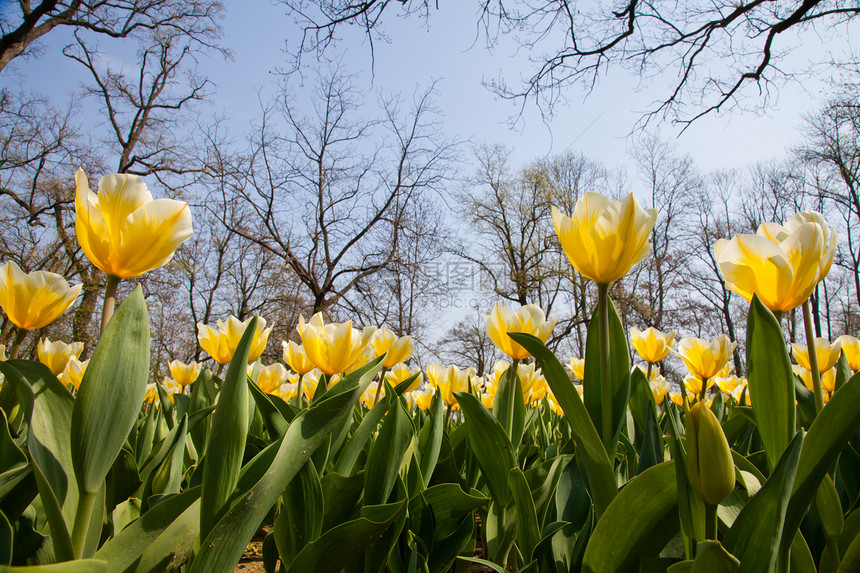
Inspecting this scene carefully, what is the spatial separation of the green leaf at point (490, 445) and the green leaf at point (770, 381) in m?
0.44

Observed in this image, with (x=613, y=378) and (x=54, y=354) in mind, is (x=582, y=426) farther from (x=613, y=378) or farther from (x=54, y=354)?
(x=54, y=354)

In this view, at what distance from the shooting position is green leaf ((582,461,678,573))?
2.24ft

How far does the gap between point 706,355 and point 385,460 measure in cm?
135

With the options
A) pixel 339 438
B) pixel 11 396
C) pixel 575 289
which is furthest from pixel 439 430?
pixel 575 289

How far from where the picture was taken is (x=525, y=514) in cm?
97

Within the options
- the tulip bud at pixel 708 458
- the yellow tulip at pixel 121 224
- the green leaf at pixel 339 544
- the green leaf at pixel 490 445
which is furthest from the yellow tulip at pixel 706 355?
the yellow tulip at pixel 121 224

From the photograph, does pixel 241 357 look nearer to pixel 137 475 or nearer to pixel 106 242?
pixel 106 242

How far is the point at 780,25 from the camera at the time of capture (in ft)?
23.7

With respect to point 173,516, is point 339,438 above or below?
above

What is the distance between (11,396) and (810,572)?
1722 mm

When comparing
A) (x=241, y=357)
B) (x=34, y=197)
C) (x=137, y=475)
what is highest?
(x=34, y=197)

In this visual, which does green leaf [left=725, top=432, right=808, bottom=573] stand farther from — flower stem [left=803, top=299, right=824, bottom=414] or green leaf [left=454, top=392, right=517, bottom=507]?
green leaf [left=454, top=392, right=517, bottom=507]

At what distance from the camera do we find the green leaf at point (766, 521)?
560 mm

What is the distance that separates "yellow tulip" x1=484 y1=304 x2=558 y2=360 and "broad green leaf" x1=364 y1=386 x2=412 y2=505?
1.84 ft
